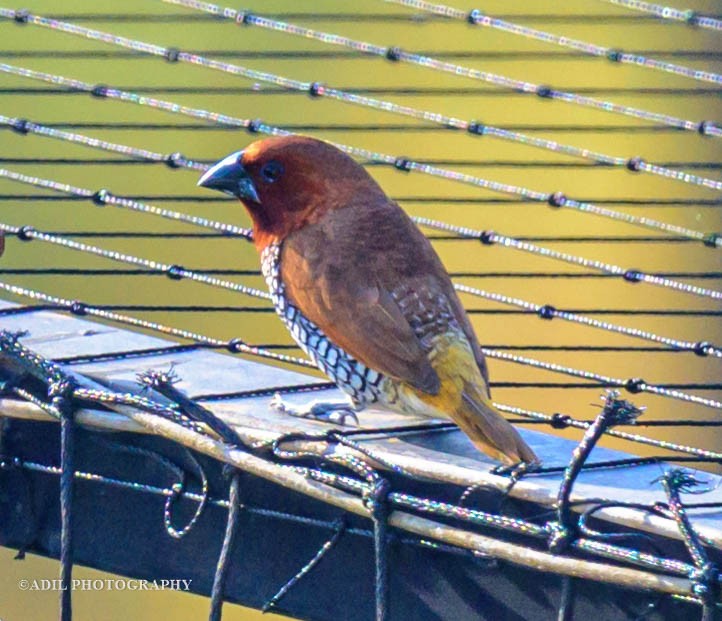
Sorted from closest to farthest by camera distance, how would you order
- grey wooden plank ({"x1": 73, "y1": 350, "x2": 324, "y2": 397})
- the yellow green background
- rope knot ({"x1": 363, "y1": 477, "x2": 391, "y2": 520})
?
rope knot ({"x1": 363, "y1": 477, "x2": 391, "y2": 520})
grey wooden plank ({"x1": 73, "y1": 350, "x2": 324, "y2": 397})
the yellow green background

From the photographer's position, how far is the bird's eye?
2447 millimetres

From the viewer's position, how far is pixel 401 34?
240 inches

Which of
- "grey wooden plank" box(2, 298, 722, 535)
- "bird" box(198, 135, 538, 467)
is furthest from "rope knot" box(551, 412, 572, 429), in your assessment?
"bird" box(198, 135, 538, 467)

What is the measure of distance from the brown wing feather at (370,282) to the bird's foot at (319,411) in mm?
152

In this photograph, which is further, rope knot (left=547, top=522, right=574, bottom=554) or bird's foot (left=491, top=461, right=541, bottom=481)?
bird's foot (left=491, top=461, right=541, bottom=481)

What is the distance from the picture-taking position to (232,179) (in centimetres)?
246

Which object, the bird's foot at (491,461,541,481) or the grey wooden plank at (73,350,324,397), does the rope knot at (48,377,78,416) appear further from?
the bird's foot at (491,461,541,481)

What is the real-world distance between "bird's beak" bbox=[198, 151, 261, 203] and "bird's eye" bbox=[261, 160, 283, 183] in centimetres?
2

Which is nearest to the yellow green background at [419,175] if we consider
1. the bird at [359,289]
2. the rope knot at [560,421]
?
the bird at [359,289]

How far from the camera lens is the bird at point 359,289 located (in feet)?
7.18

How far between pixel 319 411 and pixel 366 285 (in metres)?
0.29

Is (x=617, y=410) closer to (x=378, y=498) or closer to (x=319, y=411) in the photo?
(x=378, y=498)

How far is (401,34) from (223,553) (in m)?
4.70

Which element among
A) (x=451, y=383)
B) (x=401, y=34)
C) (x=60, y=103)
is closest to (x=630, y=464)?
(x=451, y=383)
